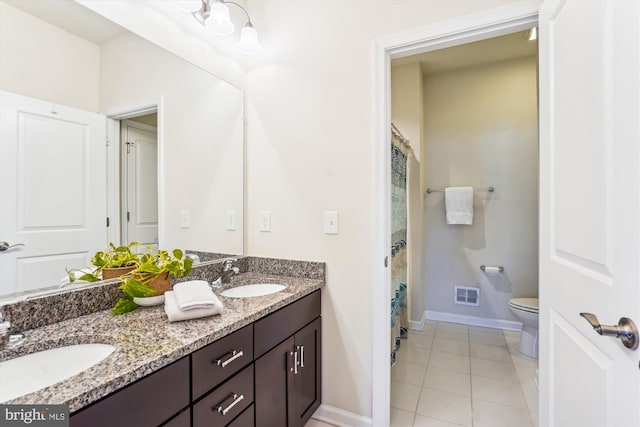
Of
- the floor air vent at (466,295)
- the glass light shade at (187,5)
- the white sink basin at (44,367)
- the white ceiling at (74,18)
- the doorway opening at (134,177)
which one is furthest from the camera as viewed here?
the floor air vent at (466,295)

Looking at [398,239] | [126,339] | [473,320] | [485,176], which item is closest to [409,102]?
[485,176]

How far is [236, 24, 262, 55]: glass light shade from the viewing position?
1.73m

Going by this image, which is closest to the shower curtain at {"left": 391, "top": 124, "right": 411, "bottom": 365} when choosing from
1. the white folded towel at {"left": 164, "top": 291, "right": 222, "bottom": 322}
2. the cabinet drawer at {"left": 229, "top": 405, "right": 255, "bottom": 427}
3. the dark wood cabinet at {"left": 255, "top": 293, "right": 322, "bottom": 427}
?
the dark wood cabinet at {"left": 255, "top": 293, "right": 322, "bottom": 427}

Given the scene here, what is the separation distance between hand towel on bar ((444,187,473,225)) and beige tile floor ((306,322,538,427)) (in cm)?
110

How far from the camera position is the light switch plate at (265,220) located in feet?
6.23

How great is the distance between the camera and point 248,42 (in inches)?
68.4

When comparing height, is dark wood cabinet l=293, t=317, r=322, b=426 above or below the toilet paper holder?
below

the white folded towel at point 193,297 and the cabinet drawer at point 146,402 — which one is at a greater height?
the white folded towel at point 193,297

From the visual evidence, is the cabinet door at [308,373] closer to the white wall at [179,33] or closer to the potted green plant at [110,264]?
the potted green plant at [110,264]

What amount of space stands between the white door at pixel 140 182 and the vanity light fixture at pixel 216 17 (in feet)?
1.99

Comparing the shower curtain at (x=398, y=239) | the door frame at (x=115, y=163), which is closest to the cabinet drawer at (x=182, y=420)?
the door frame at (x=115, y=163)

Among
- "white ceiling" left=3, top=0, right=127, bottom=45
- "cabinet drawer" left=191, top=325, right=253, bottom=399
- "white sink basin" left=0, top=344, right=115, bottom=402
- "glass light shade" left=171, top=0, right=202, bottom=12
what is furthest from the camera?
"glass light shade" left=171, top=0, right=202, bottom=12

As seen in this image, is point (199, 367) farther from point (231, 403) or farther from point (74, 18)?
point (74, 18)

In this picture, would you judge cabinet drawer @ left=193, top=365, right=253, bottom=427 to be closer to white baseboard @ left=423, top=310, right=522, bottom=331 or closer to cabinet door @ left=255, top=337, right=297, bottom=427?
cabinet door @ left=255, top=337, right=297, bottom=427
